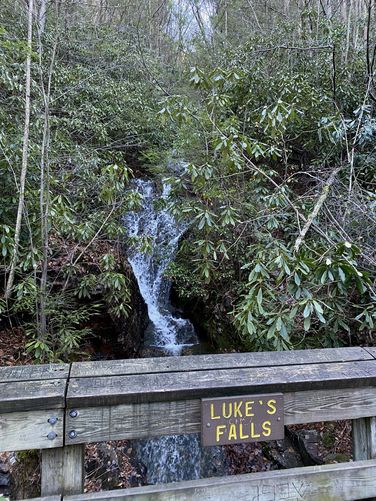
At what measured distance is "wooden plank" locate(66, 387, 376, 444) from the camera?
1.45 m

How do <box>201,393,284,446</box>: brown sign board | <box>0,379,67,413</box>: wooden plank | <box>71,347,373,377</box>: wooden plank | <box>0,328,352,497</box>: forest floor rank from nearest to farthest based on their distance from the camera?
<box>0,379,67,413</box>: wooden plank, <box>201,393,284,446</box>: brown sign board, <box>71,347,373,377</box>: wooden plank, <box>0,328,352,497</box>: forest floor

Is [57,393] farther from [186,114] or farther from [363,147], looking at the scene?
[363,147]

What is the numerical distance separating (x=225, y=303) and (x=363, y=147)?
10.8ft

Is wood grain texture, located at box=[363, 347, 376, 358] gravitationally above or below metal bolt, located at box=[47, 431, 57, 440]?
above

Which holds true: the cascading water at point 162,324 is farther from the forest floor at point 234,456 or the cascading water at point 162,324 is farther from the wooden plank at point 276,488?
the wooden plank at point 276,488

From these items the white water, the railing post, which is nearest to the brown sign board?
the railing post

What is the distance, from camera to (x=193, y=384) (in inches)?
60.4

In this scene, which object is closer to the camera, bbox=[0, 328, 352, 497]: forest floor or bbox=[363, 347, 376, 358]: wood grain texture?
bbox=[363, 347, 376, 358]: wood grain texture

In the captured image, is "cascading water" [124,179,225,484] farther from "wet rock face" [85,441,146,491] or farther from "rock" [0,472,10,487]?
"rock" [0,472,10,487]

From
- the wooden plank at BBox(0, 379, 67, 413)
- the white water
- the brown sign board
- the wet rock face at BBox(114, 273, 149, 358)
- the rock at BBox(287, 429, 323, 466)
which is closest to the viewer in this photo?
the wooden plank at BBox(0, 379, 67, 413)

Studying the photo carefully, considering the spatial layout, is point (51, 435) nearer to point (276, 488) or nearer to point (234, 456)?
point (276, 488)

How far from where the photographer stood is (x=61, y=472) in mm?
1435

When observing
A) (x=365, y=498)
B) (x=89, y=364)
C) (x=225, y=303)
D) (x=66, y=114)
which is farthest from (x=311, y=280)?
(x=66, y=114)

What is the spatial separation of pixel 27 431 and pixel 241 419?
2.99ft
